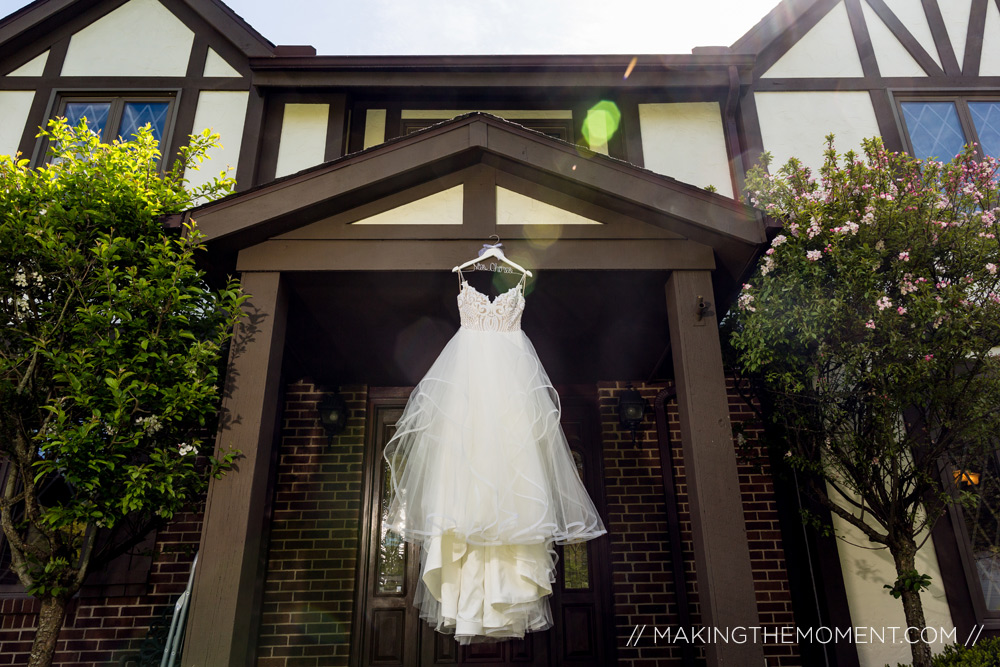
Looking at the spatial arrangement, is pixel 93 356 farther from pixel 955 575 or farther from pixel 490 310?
pixel 955 575

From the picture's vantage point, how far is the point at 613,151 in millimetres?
5711

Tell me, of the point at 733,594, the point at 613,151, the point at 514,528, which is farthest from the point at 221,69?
the point at 733,594

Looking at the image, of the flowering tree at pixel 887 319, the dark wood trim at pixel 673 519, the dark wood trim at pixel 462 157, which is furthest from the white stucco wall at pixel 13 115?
the flowering tree at pixel 887 319

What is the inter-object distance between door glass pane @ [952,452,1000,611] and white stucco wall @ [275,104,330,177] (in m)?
5.76

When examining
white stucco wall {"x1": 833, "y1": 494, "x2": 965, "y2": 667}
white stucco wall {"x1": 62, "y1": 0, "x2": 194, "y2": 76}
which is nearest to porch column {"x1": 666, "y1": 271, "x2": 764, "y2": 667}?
white stucco wall {"x1": 833, "y1": 494, "x2": 965, "y2": 667}

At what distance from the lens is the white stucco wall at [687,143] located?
18.1ft

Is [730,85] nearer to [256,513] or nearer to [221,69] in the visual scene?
[221,69]

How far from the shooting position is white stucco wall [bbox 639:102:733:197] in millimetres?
5520

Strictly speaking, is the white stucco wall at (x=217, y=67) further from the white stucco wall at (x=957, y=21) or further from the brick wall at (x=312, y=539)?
the white stucco wall at (x=957, y=21)

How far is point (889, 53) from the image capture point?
6.04 metres

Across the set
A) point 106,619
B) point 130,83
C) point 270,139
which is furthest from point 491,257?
point 130,83

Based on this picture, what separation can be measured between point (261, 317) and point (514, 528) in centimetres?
188

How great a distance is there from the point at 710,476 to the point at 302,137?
4519mm

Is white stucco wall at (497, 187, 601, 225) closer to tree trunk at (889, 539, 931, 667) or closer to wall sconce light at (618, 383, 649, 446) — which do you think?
wall sconce light at (618, 383, 649, 446)
